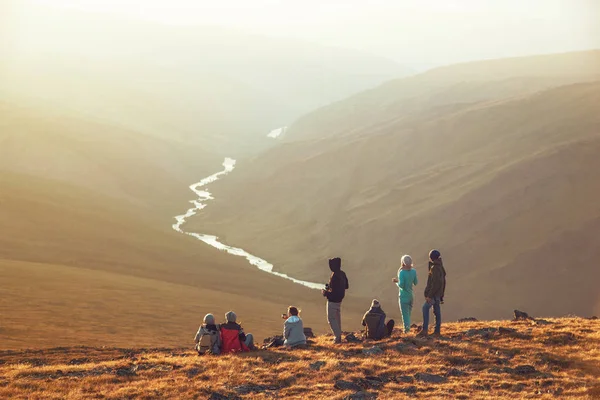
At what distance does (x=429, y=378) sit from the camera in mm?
16891

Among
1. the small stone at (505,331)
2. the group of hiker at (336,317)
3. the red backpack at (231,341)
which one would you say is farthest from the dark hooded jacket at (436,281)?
the red backpack at (231,341)

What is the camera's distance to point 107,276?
192 feet

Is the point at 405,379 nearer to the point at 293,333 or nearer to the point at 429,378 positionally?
the point at 429,378

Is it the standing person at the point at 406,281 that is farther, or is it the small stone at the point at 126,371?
the standing person at the point at 406,281

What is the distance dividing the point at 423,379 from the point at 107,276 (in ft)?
152

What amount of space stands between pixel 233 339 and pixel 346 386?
4.63 metres

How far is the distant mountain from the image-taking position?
7000 centimetres

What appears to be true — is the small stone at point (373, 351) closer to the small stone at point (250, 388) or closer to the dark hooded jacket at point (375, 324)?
the dark hooded jacket at point (375, 324)

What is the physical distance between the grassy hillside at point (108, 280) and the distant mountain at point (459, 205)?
35.2 ft

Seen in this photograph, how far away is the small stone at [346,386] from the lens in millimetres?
16406

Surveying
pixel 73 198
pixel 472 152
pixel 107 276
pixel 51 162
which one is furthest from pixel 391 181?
pixel 51 162

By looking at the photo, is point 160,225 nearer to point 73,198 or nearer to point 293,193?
point 73,198

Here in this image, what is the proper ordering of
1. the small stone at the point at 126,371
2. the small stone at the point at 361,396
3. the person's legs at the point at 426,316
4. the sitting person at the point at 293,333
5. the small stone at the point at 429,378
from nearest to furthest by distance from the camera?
the small stone at the point at 361,396 < the small stone at the point at 429,378 < the small stone at the point at 126,371 < the person's legs at the point at 426,316 < the sitting person at the point at 293,333

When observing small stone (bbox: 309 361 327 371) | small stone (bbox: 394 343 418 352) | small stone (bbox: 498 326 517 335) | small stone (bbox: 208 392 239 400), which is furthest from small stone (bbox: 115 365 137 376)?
small stone (bbox: 498 326 517 335)
